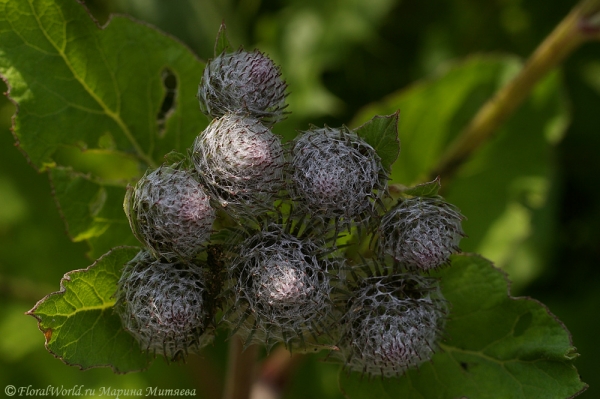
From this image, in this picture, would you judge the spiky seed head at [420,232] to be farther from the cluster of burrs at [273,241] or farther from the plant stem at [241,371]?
the plant stem at [241,371]

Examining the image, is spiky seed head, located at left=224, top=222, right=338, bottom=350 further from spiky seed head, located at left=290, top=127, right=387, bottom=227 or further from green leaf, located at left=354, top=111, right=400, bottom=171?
green leaf, located at left=354, top=111, right=400, bottom=171

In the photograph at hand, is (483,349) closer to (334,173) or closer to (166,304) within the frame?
(334,173)

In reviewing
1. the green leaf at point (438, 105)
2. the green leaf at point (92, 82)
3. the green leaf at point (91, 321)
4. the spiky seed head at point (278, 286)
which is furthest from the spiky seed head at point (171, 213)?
the green leaf at point (438, 105)

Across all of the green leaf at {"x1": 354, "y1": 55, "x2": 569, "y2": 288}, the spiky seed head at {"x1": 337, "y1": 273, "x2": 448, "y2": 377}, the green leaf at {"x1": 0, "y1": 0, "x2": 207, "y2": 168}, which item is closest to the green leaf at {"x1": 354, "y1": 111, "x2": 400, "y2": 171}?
the spiky seed head at {"x1": 337, "y1": 273, "x2": 448, "y2": 377}

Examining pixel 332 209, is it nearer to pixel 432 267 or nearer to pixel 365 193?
pixel 365 193

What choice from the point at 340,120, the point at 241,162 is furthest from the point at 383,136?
the point at 340,120

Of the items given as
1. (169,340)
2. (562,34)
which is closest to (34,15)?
(169,340)
